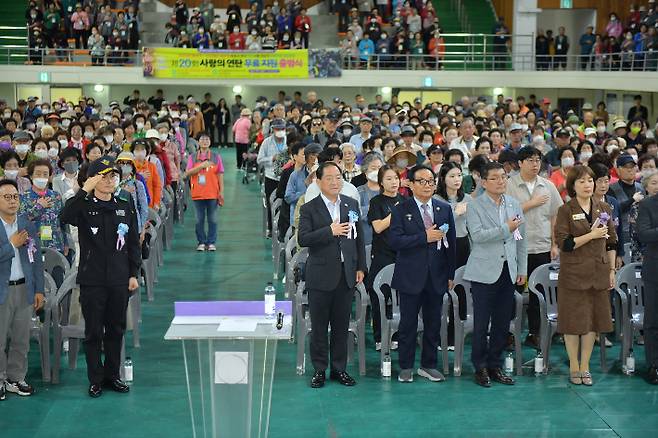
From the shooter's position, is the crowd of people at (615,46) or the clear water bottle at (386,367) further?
the crowd of people at (615,46)

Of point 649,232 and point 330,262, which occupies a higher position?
point 649,232

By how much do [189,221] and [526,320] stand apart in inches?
350

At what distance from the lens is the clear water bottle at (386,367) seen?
29.5 feet

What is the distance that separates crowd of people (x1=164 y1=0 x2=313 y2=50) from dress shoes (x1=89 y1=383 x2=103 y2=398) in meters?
24.2

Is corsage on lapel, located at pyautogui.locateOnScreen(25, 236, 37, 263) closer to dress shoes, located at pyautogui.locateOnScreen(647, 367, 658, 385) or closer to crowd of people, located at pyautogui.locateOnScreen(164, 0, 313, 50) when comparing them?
dress shoes, located at pyautogui.locateOnScreen(647, 367, 658, 385)

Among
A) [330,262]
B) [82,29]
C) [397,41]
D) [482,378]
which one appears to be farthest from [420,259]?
[82,29]

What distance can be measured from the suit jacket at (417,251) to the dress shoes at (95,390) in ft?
8.26

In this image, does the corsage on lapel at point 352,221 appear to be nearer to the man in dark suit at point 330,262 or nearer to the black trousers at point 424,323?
the man in dark suit at point 330,262

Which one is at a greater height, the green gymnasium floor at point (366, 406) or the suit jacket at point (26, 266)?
the suit jacket at point (26, 266)

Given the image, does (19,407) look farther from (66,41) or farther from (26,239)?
(66,41)

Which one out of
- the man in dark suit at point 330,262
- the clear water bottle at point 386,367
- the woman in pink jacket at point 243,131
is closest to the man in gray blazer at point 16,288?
the man in dark suit at point 330,262

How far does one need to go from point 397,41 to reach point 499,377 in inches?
990

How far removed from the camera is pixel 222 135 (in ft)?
112

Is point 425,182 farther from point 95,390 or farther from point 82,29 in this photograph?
point 82,29
